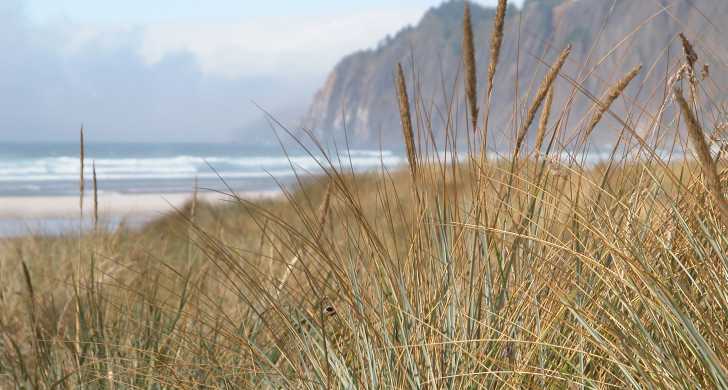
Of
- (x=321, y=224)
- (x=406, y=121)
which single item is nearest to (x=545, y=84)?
(x=406, y=121)

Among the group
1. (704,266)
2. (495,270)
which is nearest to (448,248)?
(495,270)

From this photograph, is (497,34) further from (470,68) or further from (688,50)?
(688,50)

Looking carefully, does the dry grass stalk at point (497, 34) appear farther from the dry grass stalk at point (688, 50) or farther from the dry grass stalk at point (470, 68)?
the dry grass stalk at point (688, 50)

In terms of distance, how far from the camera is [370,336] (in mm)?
1416

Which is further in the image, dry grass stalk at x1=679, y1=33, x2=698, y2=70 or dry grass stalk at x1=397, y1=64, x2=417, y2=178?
dry grass stalk at x1=397, y1=64, x2=417, y2=178

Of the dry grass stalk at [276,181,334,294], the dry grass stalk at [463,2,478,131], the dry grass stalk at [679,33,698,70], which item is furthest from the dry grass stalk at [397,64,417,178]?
the dry grass stalk at [679,33,698,70]

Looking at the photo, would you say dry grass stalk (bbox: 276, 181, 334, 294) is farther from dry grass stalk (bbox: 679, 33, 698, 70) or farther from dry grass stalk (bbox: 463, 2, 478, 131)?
dry grass stalk (bbox: 679, 33, 698, 70)

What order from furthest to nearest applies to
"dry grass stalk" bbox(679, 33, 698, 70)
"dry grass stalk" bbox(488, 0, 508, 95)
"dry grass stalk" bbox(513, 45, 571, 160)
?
"dry grass stalk" bbox(488, 0, 508, 95), "dry grass stalk" bbox(513, 45, 571, 160), "dry grass stalk" bbox(679, 33, 698, 70)

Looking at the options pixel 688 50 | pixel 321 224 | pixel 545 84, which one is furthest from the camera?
pixel 321 224

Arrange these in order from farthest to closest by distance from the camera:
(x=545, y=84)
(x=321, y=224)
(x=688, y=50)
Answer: (x=321, y=224) → (x=545, y=84) → (x=688, y=50)

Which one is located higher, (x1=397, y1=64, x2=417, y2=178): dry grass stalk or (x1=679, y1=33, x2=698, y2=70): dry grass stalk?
(x1=679, y1=33, x2=698, y2=70): dry grass stalk

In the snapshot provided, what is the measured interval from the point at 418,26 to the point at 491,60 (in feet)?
577

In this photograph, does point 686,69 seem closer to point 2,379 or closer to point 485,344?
point 485,344

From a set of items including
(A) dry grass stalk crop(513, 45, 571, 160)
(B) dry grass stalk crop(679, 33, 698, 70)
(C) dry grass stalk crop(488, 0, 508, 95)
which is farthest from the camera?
(C) dry grass stalk crop(488, 0, 508, 95)
